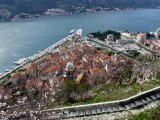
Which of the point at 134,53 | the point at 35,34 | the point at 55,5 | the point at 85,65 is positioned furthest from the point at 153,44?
the point at 55,5

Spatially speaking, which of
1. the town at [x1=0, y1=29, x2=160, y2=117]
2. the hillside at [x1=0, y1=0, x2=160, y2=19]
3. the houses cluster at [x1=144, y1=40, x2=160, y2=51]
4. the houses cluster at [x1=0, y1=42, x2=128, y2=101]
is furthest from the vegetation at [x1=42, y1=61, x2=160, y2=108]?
the hillside at [x1=0, y1=0, x2=160, y2=19]

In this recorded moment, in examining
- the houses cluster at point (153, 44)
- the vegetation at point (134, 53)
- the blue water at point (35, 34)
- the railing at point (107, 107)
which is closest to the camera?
the railing at point (107, 107)

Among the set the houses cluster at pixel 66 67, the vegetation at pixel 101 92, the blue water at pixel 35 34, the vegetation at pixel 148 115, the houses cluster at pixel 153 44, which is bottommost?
the blue water at pixel 35 34

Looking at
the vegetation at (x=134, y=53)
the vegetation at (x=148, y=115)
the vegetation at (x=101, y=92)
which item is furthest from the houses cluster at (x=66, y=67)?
the vegetation at (x=148, y=115)

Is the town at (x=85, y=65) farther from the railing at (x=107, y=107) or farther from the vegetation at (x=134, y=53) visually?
the railing at (x=107, y=107)

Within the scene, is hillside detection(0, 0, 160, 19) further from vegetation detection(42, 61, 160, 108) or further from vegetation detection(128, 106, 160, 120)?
vegetation detection(128, 106, 160, 120)

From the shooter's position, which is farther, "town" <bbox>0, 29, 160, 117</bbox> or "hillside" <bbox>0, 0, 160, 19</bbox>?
"hillside" <bbox>0, 0, 160, 19</bbox>

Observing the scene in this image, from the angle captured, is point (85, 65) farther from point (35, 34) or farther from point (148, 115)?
point (35, 34)

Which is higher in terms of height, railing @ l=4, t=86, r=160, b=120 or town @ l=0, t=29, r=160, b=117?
railing @ l=4, t=86, r=160, b=120
